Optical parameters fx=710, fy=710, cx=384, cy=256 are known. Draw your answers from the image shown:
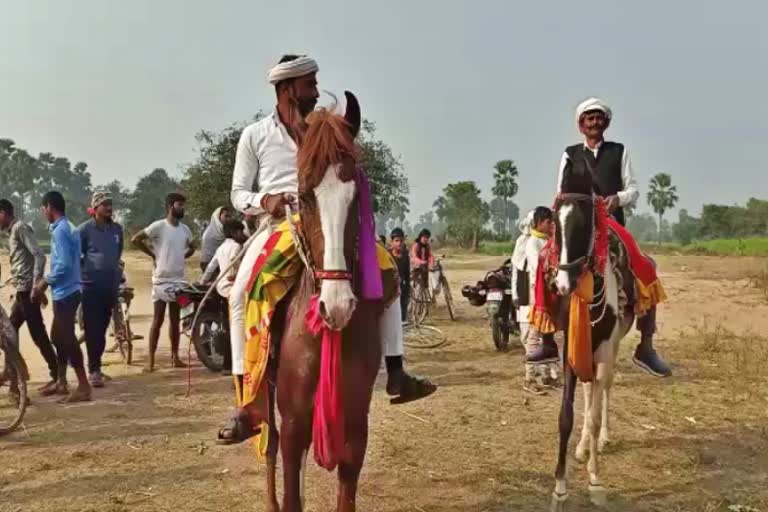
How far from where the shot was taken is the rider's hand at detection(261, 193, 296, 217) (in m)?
3.70

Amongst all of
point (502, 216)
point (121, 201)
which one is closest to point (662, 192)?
point (502, 216)

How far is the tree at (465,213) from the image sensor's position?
58.9m

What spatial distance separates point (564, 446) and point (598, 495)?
43 cm

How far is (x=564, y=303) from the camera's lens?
5512mm

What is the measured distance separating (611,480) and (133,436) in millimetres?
4263

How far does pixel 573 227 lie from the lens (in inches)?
199

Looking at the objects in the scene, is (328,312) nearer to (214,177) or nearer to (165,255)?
(165,255)

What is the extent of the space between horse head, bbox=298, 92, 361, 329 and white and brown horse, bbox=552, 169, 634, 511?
2296mm

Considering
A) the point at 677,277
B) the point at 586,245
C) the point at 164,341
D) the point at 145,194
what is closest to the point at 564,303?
the point at 586,245

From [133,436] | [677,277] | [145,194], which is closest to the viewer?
[133,436]

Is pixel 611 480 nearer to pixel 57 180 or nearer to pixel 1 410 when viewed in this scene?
pixel 1 410

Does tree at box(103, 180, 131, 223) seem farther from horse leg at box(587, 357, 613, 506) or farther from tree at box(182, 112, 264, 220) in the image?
horse leg at box(587, 357, 613, 506)

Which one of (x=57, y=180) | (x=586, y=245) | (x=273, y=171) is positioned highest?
(x=57, y=180)

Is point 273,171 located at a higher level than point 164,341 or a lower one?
higher
